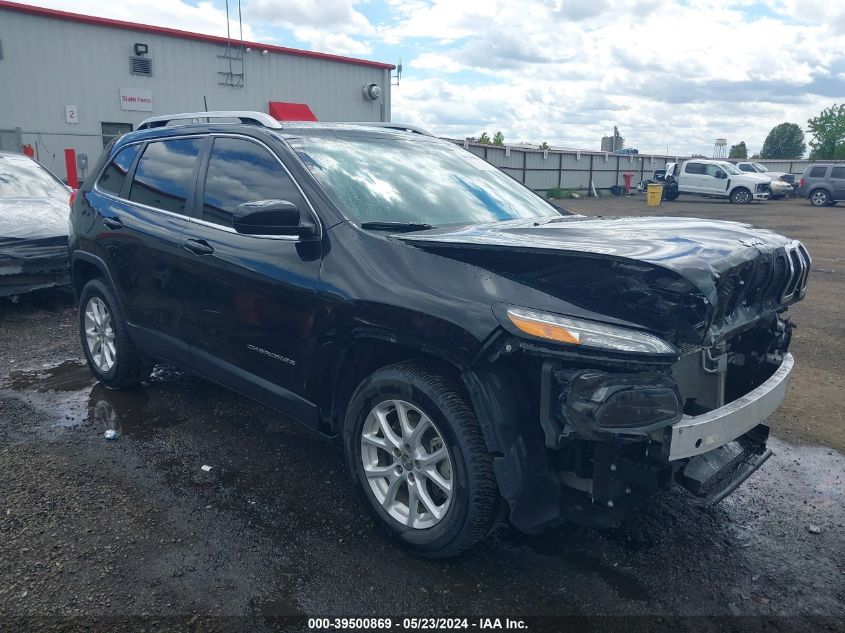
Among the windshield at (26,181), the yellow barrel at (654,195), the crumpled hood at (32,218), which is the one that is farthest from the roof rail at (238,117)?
the yellow barrel at (654,195)

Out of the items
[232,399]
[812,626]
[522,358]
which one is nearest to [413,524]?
[522,358]

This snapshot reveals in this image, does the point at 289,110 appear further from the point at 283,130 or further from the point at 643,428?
the point at 643,428

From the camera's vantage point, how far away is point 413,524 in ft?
9.85

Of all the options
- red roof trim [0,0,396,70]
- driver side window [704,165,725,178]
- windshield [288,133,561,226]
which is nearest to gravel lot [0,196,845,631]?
windshield [288,133,561,226]

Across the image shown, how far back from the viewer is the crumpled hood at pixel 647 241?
254cm

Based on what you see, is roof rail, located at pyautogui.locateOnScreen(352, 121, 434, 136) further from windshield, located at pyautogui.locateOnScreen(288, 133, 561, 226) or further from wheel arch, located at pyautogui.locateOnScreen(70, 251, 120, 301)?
wheel arch, located at pyautogui.locateOnScreen(70, 251, 120, 301)

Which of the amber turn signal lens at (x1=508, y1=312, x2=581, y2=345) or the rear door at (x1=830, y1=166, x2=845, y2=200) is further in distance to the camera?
the rear door at (x1=830, y1=166, x2=845, y2=200)

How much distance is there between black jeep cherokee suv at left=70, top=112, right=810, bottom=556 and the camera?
Result: 253 centimetres

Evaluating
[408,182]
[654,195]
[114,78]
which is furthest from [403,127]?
[654,195]

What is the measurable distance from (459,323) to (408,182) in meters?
1.31

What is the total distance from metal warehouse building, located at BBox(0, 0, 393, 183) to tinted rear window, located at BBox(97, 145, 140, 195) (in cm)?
1049

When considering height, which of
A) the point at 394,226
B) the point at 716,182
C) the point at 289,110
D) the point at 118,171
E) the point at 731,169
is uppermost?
the point at 289,110

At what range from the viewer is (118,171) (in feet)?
16.0

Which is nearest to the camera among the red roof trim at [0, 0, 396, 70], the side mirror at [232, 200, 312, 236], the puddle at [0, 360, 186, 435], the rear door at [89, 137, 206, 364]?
the side mirror at [232, 200, 312, 236]
